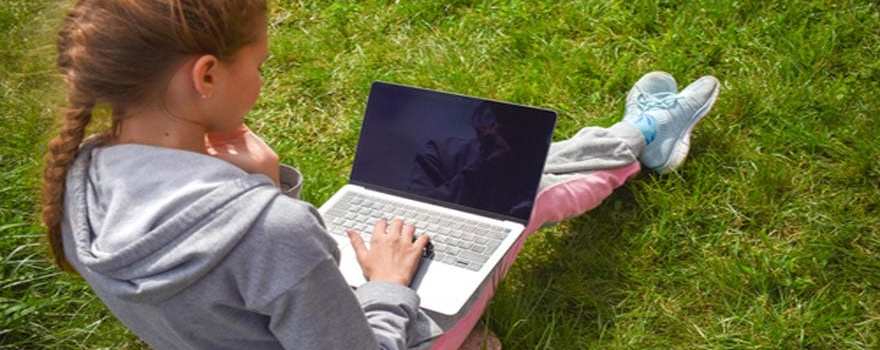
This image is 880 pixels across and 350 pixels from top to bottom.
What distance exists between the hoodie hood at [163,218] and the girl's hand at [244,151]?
345 millimetres

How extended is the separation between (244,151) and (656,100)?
1.55m

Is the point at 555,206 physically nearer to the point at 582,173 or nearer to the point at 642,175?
the point at 582,173

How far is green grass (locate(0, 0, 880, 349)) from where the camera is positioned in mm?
2562

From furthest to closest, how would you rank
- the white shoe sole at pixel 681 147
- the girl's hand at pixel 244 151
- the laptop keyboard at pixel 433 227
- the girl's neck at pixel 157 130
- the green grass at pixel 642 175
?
1. the white shoe sole at pixel 681 147
2. the green grass at pixel 642 175
3. the laptop keyboard at pixel 433 227
4. the girl's hand at pixel 244 151
5. the girl's neck at pixel 157 130

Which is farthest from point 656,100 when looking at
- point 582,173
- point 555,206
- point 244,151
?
point 244,151

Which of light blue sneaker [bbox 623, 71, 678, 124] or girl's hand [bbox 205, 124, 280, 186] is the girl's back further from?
light blue sneaker [bbox 623, 71, 678, 124]

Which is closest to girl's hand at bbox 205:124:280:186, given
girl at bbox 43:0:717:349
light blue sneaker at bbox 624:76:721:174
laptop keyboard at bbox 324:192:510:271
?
girl at bbox 43:0:717:349

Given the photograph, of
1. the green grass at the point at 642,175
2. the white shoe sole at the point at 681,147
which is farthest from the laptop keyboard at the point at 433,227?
the white shoe sole at the point at 681,147

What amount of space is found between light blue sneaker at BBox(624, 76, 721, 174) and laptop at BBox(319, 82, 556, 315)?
667mm

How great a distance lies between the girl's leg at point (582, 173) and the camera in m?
2.61

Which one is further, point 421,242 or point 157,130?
point 421,242

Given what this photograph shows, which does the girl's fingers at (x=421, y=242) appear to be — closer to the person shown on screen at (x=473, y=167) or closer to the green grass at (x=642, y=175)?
the person shown on screen at (x=473, y=167)

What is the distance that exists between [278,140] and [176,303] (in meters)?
1.96

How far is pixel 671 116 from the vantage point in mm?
2955
